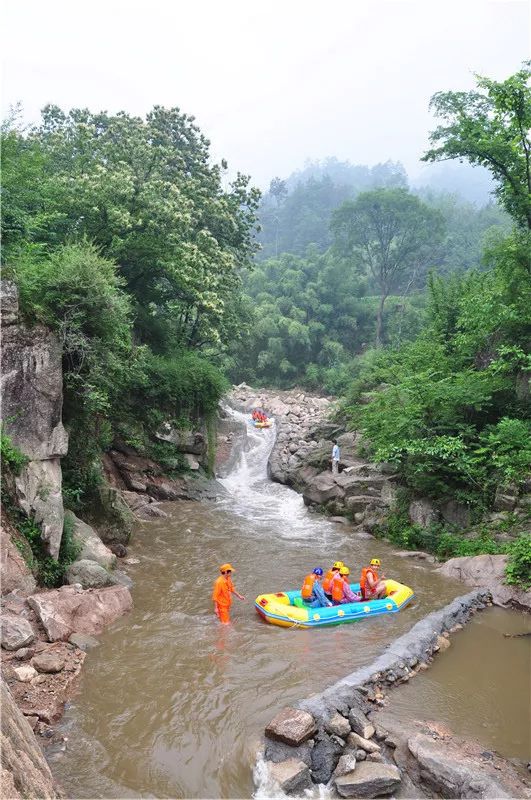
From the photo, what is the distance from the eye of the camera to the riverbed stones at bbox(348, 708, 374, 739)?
5793mm

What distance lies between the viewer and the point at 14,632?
22.3 ft

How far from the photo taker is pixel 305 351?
140 ft

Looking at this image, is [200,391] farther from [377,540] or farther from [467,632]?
[467,632]

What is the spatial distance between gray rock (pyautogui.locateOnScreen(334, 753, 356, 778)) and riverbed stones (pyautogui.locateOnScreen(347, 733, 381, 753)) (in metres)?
0.19

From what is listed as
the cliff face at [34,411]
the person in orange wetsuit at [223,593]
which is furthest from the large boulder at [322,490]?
the cliff face at [34,411]

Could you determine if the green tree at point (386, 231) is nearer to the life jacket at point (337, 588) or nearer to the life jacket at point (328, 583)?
the life jacket at point (328, 583)

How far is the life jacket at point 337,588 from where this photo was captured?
9.63 m

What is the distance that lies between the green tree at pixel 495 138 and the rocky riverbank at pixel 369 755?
14.2 m

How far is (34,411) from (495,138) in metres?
15.3

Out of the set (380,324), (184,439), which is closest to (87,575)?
(184,439)

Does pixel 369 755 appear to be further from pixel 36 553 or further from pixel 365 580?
pixel 36 553

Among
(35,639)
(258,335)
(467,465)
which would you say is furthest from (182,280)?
(258,335)

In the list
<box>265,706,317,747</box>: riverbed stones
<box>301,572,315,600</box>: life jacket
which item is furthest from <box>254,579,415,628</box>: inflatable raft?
<box>265,706,317,747</box>: riverbed stones

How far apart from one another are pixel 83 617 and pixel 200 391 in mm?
11797
